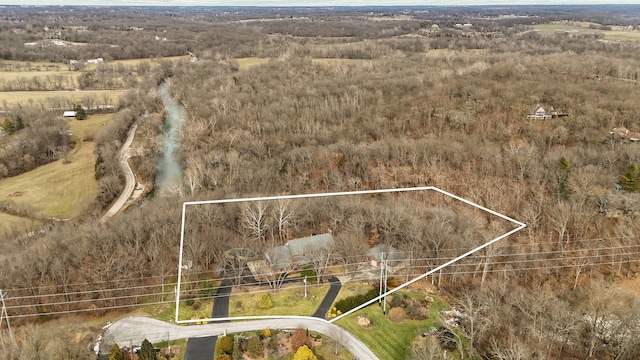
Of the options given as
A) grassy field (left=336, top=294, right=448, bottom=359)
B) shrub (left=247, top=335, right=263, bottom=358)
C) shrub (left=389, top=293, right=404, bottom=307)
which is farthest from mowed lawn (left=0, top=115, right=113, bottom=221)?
shrub (left=389, top=293, right=404, bottom=307)

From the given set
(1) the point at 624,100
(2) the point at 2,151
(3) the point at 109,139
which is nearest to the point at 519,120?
(1) the point at 624,100

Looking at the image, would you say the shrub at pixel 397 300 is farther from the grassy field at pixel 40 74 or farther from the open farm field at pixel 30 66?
the open farm field at pixel 30 66

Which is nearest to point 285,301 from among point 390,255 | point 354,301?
point 354,301

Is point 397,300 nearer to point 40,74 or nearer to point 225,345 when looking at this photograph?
point 225,345

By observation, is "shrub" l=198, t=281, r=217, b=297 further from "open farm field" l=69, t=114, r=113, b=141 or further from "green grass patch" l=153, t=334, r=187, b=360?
"open farm field" l=69, t=114, r=113, b=141

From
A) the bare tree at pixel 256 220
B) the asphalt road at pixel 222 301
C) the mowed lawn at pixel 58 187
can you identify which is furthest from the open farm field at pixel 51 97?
the asphalt road at pixel 222 301

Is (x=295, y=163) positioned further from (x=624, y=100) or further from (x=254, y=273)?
(x=624, y=100)
